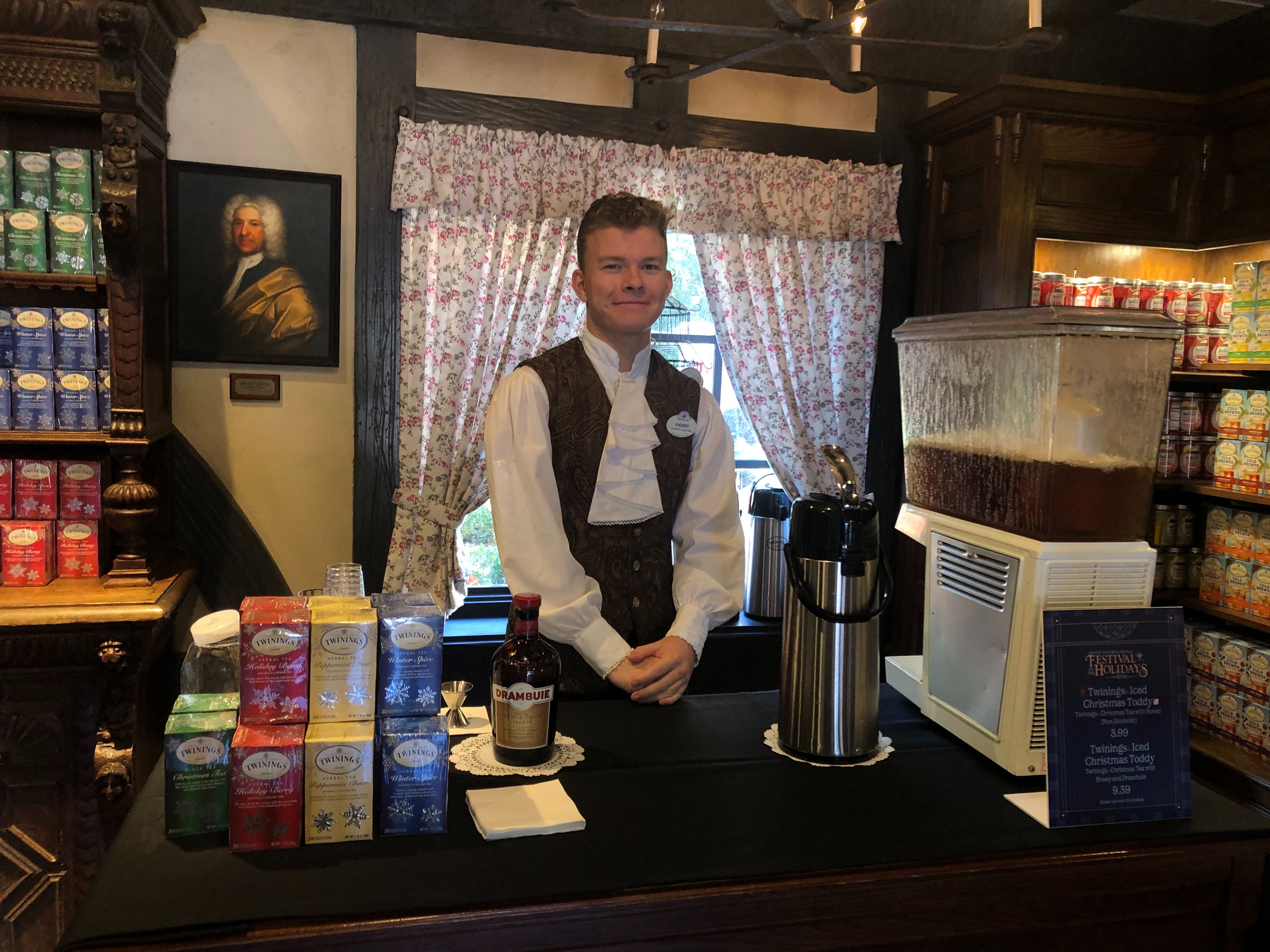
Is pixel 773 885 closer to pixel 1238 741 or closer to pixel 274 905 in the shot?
pixel 274 905

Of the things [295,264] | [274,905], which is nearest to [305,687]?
[274,905]

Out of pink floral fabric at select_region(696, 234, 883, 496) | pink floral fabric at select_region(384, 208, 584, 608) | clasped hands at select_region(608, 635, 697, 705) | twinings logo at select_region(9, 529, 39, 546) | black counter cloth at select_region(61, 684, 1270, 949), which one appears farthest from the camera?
pink floral fabric at select_region(696, 234, 883, 496)

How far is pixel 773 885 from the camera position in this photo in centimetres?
104

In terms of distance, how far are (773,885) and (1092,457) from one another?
73 centimetres

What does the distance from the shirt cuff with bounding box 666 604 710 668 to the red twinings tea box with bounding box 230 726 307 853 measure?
0.80 m

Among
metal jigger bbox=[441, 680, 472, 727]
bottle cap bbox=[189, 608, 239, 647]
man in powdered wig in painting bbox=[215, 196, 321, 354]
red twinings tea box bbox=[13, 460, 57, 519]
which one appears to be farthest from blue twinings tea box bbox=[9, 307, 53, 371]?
metal jigger bbox=[441, 680, 472, 727]

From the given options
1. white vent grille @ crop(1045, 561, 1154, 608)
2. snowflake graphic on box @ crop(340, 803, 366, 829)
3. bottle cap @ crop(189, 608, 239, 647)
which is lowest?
snowflake graphic on box @ crop(340, 803, 366, 829)

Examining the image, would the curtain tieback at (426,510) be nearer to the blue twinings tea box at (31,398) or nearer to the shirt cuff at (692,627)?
the blue twinings tea box at (31,398)

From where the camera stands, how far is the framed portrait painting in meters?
3.01

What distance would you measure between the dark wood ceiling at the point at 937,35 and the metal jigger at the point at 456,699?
236cm

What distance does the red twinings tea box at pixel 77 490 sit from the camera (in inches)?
103

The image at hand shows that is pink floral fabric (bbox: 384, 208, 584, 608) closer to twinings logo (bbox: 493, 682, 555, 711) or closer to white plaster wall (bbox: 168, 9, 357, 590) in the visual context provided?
white plaster wall (bbox: 168, 9, 357, 590)

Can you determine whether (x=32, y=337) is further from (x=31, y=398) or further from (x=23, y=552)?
(x=23, y=552)

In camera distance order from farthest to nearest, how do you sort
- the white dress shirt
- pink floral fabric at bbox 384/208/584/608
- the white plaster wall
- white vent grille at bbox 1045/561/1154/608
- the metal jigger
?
pink floral fabric at bbox 384/208/584/608 → the white plaster wall → the white dress shirt → the metal jigger → white vent grille at bbox 1045/561/1154/608
